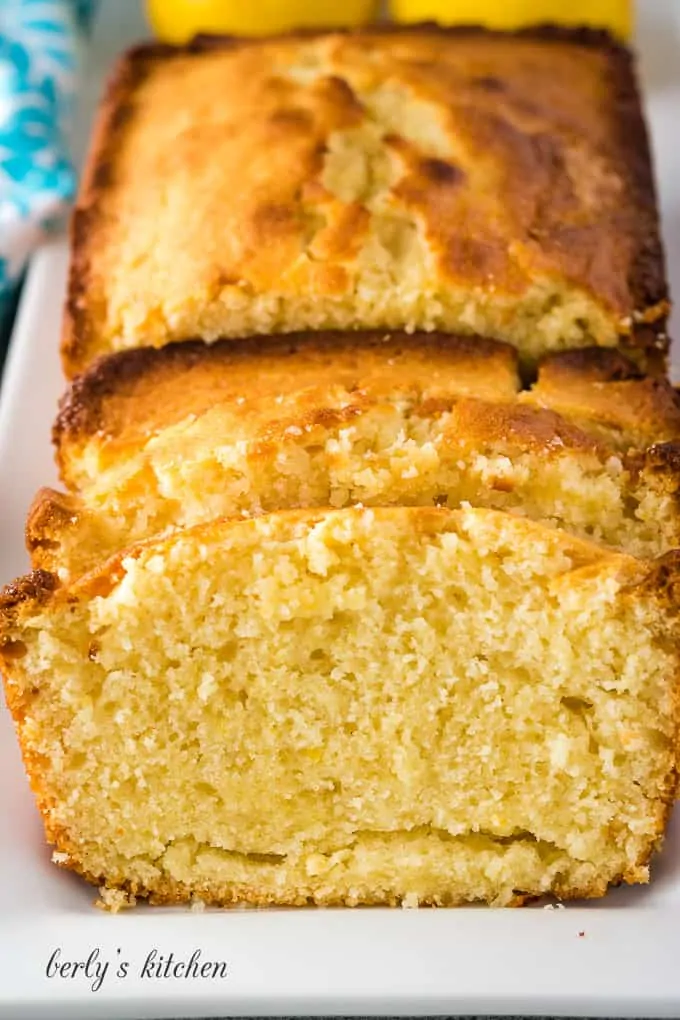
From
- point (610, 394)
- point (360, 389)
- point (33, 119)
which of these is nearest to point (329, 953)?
point (360, 389)

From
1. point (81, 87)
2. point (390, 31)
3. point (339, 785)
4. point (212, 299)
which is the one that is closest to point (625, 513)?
point (339, 785)

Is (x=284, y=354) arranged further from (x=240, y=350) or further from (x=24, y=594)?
(x=24, y=594)

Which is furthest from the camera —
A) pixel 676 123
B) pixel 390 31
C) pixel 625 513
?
pixel 676 123

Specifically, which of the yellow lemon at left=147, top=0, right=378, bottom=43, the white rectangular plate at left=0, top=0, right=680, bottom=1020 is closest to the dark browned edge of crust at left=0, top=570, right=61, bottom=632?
the white rectangular plate at left=0, top=0, right=680, bottom=1020

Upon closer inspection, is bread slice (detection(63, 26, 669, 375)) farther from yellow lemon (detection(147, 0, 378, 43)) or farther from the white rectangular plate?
the white rectangular plate

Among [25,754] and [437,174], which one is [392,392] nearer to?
[437,174]

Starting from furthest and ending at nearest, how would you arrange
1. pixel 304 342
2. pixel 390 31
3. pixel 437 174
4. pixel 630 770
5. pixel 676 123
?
pixel 676 123 → pixel 390 31 → pixel 437 174 → pixel 304 342 → pixel 630 770

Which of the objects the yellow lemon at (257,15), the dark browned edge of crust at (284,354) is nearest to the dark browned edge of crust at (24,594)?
the dark browned edge of crust at (284,354)
